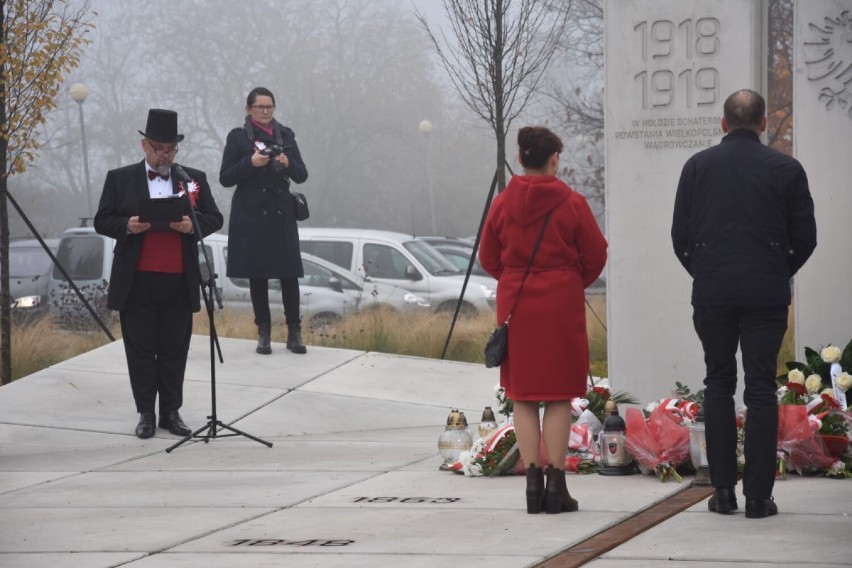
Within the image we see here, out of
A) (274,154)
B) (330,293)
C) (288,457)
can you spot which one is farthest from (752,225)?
(330,293)

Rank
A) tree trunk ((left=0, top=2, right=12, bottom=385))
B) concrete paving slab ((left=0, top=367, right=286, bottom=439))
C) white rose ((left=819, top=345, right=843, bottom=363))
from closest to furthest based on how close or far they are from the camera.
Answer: white rose ((left=819, top=345, right=843, bottom=363))
concrete paving slab ((left=0, top=367, right=286, bottom=439))
tree trunk ((left=0, top=2, right=12, bottom=385))

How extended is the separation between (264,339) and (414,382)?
4.49 ft

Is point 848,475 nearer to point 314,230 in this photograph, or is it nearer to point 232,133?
point 232,133

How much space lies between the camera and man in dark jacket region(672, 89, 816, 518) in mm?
6438

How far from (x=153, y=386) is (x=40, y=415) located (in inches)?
48.4

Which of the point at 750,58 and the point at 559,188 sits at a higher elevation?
the point at 750,58

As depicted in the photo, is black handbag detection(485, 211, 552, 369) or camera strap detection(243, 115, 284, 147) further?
camera strap detection(243, 115, 284, 147)

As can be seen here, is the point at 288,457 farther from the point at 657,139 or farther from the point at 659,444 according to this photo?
the point at 657,139

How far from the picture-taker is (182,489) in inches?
313

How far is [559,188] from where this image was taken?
678 cm

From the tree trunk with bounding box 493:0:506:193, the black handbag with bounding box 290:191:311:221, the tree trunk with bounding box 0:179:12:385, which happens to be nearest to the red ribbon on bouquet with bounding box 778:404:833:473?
the black handbag with bounding box 290:191:311:221

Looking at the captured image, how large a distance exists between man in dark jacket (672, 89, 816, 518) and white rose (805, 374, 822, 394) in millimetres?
1712

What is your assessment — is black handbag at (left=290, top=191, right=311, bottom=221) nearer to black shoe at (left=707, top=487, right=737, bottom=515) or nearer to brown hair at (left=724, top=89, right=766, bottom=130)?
brown hair at (left=724, top=89, right=766, bottom=130)

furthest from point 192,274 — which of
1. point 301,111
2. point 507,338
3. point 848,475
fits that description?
point 301,111
